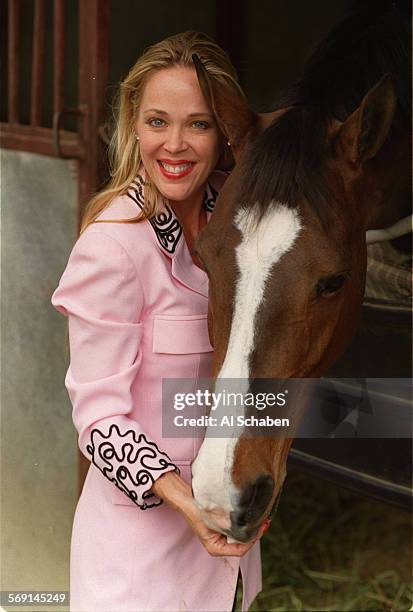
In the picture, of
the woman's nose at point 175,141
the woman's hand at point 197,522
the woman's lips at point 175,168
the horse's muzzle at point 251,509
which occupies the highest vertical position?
the woman's nose at point 175,141

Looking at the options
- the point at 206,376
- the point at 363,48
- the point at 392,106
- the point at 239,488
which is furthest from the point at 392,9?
the point at 239,488

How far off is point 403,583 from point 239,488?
73.8 inches

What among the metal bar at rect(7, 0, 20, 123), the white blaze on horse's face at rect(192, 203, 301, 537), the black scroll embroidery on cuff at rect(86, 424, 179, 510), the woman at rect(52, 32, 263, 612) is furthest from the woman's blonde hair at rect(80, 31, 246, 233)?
the metal bar at rect(7, 0, 20, 123)

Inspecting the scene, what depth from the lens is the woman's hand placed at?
115 cm

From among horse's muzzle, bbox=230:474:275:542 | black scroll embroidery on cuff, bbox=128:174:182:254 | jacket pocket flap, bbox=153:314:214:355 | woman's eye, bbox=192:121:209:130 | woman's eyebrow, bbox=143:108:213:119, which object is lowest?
horse's muzzle, bbox=230:474:275:542

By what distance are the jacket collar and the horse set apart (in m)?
0.09

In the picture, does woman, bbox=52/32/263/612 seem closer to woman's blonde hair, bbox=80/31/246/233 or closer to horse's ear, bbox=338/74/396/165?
woman's blonde hair, bbox=80/31/246/233

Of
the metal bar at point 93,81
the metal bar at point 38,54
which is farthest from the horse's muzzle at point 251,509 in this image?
the metal bar at point 38,54

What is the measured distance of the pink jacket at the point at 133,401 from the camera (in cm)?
124

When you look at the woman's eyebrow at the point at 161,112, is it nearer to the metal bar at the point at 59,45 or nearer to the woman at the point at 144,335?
the woman at the point at 144,335

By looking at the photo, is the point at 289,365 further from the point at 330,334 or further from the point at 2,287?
the point at 2,287

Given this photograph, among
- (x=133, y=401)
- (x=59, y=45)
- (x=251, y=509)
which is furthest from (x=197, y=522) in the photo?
(x=59, y=45)

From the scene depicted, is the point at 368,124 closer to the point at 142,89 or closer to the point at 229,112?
the point at 229,112

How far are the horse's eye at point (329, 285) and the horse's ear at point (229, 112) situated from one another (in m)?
0.28
